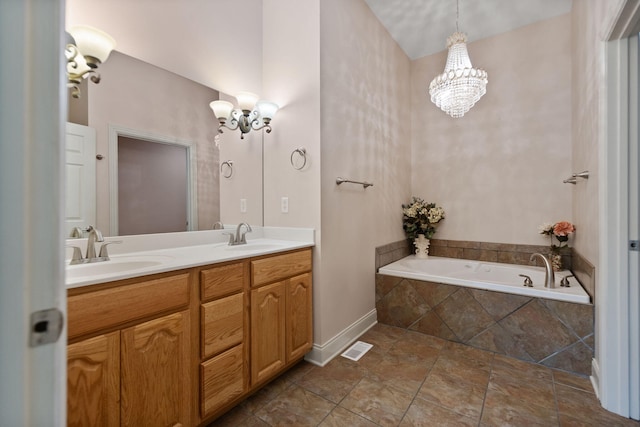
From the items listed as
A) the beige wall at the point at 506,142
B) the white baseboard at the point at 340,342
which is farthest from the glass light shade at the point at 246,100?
the beige wall at the point at 506,142

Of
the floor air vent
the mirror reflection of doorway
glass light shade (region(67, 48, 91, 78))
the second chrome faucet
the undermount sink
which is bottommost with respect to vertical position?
the floor air vent

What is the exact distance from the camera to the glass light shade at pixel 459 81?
2.16 meters

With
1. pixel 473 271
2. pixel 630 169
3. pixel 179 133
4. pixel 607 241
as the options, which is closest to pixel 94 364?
pixel 179 133

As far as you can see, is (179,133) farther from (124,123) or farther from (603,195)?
(603,195)

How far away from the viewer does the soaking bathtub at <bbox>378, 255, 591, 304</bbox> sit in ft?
6.53

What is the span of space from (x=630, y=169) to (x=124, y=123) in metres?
2.75

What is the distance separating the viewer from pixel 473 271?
295 centimetres

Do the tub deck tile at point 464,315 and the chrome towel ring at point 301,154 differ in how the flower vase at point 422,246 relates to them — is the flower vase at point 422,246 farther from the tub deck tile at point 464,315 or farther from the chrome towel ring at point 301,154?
the chrome towel ring at point 301,154

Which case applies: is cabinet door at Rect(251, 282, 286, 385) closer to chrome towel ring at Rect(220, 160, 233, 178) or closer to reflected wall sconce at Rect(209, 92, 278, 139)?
chrome towel ring at Rect(220, 160, 233, 178)

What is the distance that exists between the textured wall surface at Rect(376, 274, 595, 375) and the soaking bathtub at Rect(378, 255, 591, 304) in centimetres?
4

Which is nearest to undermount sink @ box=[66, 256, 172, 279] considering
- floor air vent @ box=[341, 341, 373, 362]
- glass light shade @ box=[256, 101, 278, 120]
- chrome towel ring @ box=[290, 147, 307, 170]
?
chrome towel ring @ box=[290, 147, 307, 170]

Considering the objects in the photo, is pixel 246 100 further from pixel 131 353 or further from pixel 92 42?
pixel 131 353

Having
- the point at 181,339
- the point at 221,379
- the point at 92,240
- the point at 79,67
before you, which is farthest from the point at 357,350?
the point at 79,67

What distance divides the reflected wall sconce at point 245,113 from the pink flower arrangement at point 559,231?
2.71 metres
